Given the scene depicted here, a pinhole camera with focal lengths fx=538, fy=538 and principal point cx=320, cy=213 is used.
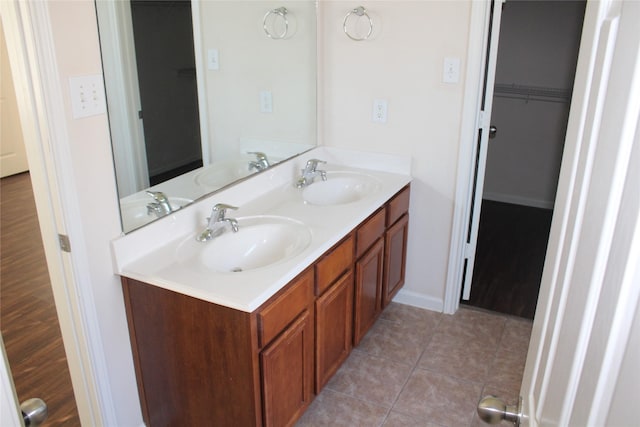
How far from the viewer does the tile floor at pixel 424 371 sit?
221 centimetres

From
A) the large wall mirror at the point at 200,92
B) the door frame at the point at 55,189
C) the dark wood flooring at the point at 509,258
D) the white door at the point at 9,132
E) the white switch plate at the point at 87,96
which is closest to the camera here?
the door frame at the point at 55,189

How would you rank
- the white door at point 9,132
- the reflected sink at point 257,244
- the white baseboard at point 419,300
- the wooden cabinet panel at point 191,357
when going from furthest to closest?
the white door at point 9,132 < the white baseboard at point 419,300 < the reflected sink at point 257,244 < the wooden cabinet panel at point 191,357

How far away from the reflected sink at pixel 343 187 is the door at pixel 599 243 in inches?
78.0

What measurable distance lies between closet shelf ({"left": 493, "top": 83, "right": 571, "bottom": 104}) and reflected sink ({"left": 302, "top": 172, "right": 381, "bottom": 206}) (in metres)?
2.23

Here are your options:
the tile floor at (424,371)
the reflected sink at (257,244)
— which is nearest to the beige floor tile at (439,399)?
the tile floor at (424,371)

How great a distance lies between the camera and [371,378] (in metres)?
2.43

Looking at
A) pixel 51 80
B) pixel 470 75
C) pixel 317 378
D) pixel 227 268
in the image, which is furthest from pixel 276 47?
pixel 317 378

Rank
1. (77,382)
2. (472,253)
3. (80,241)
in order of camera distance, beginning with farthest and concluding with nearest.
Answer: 1. (472,253)
2. (77,382)
3. (80,241)

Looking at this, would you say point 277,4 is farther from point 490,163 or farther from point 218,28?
point 490,163

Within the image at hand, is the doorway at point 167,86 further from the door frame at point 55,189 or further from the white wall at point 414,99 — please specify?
the white wall at point 414,99

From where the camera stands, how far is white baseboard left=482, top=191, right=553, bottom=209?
4598 mm

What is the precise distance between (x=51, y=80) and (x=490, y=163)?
391 centimetres

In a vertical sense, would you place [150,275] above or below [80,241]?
below

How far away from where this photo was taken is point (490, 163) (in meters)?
4.66
